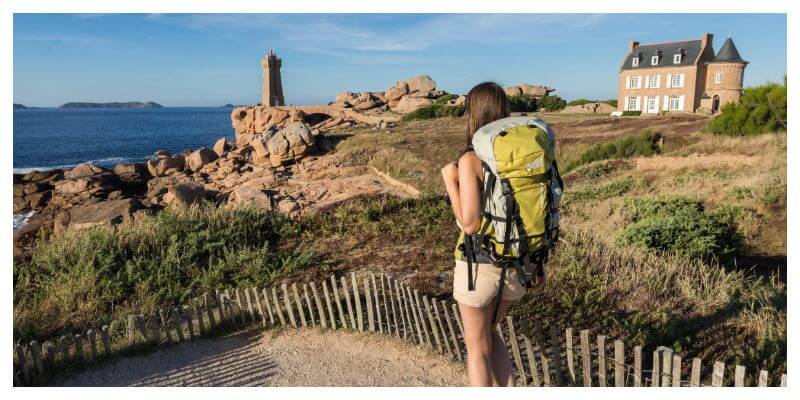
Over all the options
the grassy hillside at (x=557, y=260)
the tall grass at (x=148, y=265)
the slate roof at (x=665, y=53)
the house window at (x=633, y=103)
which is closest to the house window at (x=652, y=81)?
the slate roof at (x=665, y=53)

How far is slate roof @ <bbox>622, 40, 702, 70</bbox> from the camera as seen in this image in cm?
3816

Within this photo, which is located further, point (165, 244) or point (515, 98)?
point (515, 98)

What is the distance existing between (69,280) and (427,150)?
636 inches

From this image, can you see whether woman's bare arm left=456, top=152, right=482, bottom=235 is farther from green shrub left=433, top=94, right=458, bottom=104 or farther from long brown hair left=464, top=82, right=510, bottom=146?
green shrub left=433, top=94, right=458, bottom=104

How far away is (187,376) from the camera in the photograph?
546 centimetres

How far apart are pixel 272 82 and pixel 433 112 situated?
21040mm

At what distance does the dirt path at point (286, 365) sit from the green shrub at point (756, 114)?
67.8ft

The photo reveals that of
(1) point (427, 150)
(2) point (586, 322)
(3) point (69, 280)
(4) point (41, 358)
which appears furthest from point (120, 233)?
(1) point (427, 150)

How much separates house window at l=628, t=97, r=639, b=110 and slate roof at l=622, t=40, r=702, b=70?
7.54 feet

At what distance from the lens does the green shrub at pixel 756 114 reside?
2055 centimetres

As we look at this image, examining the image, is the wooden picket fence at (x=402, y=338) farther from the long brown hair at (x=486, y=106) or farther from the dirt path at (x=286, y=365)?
the long brown hair at (x=486, y=106)

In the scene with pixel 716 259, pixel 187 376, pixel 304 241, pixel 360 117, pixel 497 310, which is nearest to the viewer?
pixel 497 310

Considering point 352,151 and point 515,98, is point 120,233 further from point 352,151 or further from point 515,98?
point 515,98

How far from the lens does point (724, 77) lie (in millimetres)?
36781
